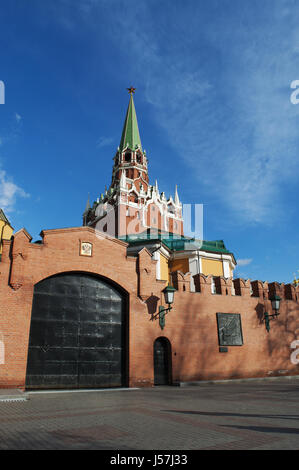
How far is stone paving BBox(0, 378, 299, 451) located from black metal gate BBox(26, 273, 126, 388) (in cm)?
523

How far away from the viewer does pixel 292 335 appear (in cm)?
2159

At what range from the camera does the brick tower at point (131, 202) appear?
51.1 meters

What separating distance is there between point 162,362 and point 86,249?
7.13 metres

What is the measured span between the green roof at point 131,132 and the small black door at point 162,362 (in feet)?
167

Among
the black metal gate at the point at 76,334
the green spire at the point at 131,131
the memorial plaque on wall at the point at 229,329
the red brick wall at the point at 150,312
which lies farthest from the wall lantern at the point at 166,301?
the green spire at the point at 131,131

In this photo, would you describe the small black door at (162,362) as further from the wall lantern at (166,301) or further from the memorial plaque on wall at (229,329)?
the memorial plaque on wall at (229,329)

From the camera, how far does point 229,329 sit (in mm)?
19328

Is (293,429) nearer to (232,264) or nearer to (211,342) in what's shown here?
(211,342)

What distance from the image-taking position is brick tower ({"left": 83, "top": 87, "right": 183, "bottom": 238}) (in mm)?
51094

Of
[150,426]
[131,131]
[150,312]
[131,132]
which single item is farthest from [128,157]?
[150,426]

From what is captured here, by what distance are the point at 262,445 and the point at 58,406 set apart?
20.3ft

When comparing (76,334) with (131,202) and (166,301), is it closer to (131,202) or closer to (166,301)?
(166,301)

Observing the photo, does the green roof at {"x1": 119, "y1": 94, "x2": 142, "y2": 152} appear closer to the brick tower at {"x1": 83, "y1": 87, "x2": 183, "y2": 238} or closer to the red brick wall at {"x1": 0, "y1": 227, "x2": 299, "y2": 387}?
the brick tower at {"x1": 83, "y1": 87, "x2": 183, "y2": 238}
